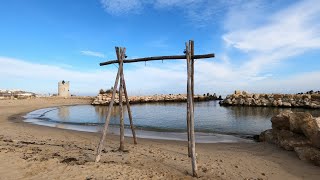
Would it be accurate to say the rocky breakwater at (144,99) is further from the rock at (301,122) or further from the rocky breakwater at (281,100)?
the rock at (301,122)

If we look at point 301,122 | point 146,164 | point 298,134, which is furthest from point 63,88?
point 301,122

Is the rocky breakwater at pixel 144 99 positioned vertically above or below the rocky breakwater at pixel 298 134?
above

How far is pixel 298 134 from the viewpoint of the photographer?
12.3 meters

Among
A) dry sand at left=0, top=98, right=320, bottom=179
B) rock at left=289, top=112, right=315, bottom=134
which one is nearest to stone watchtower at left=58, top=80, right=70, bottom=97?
dry sand at left=0, top=98, right=320, bottom=179

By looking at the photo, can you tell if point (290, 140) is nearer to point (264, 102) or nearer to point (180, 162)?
point (180, 162)

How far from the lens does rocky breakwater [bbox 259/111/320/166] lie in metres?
10.3

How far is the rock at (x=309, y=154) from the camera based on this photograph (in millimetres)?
9781

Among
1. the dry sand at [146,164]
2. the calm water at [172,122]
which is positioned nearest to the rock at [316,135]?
the dry sand at [146,164]

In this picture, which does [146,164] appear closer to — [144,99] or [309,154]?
[309,154]

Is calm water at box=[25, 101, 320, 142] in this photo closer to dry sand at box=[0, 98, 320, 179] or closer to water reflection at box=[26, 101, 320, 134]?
water reflection at box=[26, 101, 320, 134]

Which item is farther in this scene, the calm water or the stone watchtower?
the stone watchtower

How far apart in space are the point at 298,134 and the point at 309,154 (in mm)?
2218

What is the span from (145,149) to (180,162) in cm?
277

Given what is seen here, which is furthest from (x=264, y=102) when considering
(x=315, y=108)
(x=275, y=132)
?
(x=275, y=132)
